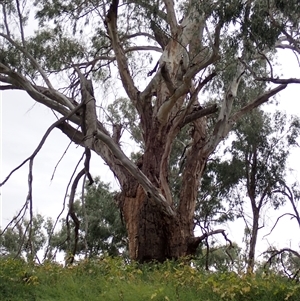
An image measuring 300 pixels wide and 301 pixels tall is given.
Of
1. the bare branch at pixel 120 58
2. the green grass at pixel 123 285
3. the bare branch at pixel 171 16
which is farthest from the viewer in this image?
the bare branch at pixel 171 16

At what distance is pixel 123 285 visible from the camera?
540 cm

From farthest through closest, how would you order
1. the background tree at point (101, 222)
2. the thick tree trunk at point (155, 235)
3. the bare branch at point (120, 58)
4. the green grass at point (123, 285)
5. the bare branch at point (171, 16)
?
the background tree at point (101, 222) < the bare branch at point (171, 16) < the bare branch at point (120, 58) < the thick tree trunk at point (155, 235) < the green grass at point (123, 285)

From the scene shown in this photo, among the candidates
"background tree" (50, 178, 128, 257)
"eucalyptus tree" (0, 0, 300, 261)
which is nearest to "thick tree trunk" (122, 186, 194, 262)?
"eucalyptus tree" (0, 0, 300, 261)

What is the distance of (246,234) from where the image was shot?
1762cm

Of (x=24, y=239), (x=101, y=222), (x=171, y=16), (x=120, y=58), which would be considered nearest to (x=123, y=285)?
(x=24, y=239)

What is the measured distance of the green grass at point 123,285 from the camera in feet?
15.9

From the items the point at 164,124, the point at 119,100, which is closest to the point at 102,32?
the point at 164,124

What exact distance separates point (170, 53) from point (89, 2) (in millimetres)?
1898

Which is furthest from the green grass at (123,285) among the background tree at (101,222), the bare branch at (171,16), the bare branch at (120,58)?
the background tree at (101,222)

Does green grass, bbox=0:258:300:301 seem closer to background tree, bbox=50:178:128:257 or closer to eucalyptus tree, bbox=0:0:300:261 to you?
eucalyptus tree, bbox=0:0:300:261

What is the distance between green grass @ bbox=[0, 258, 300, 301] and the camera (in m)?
4.86

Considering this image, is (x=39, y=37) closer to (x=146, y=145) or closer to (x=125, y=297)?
(x=146, y=145)

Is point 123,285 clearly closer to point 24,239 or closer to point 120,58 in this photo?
point 24,239

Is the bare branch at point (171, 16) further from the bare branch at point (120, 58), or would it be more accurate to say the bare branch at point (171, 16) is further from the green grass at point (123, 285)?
the green grass at point (123, 285)
